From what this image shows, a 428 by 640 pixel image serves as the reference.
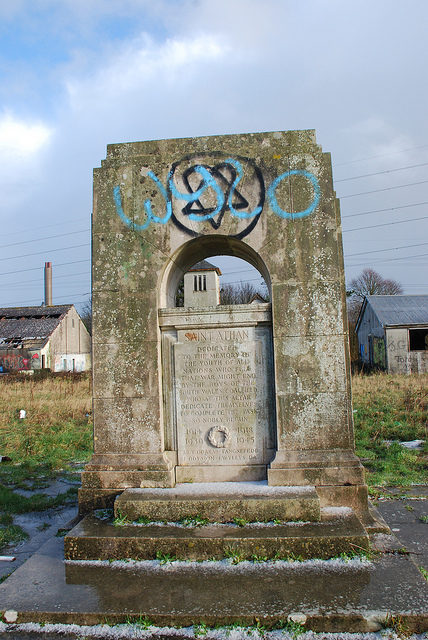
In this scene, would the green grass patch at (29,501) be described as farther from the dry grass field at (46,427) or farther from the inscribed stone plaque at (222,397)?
the inscribed stone plaque at (222,397)

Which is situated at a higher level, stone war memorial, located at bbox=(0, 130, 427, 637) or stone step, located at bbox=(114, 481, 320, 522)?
stone war memorial, located at bbox=(0, 130, 427, 637)

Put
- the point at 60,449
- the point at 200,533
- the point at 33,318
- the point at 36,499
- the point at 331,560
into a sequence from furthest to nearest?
the point at 33,318 < the point at 60,449 < the point at 36,499 < the point at 200,533 < the point at 331,560

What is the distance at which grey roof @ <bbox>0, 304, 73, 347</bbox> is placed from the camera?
34.7m

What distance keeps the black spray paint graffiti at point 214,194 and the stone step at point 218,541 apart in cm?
283

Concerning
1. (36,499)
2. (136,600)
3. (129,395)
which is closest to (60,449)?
(36,499)

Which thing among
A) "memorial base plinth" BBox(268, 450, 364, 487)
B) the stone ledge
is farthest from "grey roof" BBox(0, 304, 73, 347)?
the stone ledge

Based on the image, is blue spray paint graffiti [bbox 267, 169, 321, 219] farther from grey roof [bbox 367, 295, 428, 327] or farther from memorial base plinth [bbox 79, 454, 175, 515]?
grey roof [bbox 367, 295, 428, 327]

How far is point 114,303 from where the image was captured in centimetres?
Result: 510

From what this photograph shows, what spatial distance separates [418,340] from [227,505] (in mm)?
27733

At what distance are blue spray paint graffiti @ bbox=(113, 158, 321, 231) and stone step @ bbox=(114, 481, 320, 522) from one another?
107 inches

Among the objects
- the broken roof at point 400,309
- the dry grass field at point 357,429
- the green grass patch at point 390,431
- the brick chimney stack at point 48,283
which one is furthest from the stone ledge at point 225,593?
the brick chimney stack at point 48,283

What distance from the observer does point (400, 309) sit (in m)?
27.4

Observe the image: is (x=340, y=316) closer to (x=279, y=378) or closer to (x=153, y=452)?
(x=279, y=378)

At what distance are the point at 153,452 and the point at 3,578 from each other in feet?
5.49
